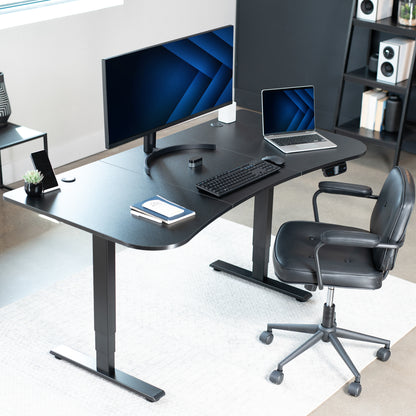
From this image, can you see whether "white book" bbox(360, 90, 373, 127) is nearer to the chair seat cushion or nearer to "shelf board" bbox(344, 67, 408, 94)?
"shelf board" bbox(344, 67, 408, 94)

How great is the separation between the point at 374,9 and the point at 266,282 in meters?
2.45

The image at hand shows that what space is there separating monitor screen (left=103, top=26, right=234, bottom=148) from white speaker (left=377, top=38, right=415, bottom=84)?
1.97m

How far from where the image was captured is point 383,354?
3416 mm

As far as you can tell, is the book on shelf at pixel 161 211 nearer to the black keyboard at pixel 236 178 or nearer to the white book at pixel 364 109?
the black keyboard at pixel 236 178

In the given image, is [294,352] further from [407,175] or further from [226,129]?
[226,129]

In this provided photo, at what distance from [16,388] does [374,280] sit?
1.62 metres

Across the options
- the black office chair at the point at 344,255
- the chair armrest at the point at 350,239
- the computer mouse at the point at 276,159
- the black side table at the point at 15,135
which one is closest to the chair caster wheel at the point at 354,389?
the black office chair at the point at 344,255

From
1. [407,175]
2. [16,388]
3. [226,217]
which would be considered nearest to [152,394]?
[16,388]

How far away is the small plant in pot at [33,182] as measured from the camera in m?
3.02

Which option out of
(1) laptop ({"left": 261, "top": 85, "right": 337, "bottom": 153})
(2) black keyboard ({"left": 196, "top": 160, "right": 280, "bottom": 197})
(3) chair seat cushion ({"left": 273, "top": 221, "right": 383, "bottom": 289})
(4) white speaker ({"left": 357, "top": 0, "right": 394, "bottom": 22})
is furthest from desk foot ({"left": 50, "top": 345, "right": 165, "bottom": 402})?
(4) white speaker ({"left": 357, "top": 0, "right": 394, "bottom": 22})

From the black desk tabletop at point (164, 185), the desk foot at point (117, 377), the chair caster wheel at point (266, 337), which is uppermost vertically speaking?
the black desk tabletop at point (164, 185)

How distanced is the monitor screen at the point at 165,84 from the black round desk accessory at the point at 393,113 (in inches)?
82.1

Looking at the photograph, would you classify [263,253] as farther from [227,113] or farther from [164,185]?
[164,185]

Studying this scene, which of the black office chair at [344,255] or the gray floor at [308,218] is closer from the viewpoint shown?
the black office chair at [344,255]
